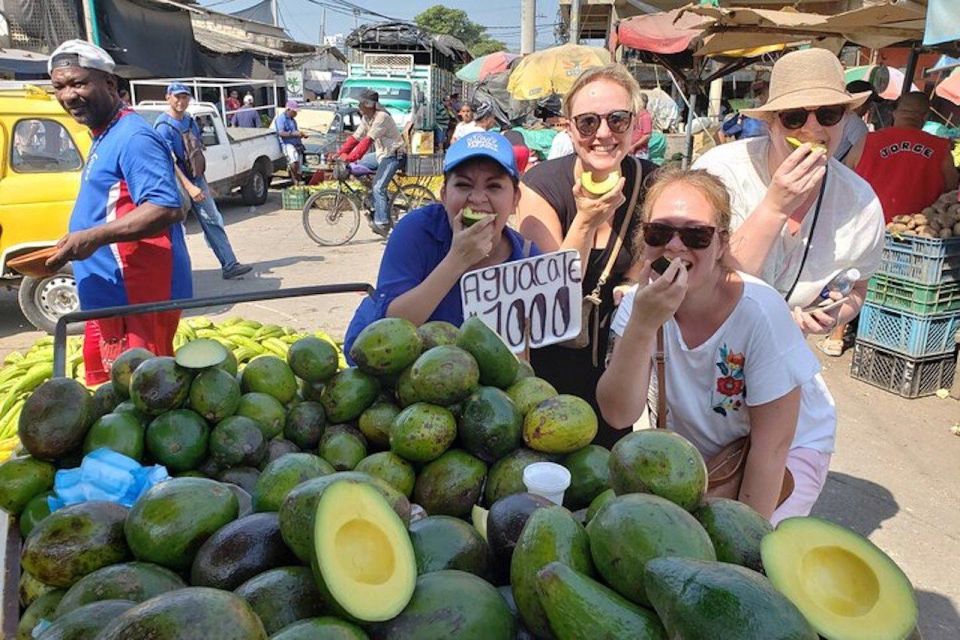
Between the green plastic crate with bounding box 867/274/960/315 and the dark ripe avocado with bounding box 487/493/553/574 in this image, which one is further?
the green plastic crate with bounding box 867/274/960/315

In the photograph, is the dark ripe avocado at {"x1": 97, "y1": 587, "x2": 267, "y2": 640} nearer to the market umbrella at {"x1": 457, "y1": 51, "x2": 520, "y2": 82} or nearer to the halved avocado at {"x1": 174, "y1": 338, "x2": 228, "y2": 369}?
the halved avocado at {"x1": 174, "y1": 338, "x2": 228, "y2": 369}

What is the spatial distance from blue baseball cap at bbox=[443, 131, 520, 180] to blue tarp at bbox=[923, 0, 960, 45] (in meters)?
3.68

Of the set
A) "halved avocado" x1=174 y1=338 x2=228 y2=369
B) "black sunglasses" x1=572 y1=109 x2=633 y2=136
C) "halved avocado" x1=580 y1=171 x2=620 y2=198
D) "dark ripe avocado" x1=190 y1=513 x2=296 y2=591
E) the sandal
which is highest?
"black sunglasses" x1=572 y1=109 x2=633 y2=136

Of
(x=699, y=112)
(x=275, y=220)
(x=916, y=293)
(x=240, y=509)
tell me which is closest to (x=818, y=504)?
(x=916, y=293)

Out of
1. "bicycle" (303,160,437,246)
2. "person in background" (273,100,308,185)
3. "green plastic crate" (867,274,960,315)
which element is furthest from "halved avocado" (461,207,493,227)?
"person in background" (273,100,308,185)

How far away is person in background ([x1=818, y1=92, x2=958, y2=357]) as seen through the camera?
568 centimetres

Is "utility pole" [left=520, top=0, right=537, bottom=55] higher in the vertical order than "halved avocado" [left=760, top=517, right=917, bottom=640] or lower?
higher

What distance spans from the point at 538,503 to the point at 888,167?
596cm

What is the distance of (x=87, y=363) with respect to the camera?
3381 mm

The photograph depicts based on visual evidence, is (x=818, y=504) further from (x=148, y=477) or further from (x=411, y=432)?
(x=148, y=477)

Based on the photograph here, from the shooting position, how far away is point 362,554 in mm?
1015

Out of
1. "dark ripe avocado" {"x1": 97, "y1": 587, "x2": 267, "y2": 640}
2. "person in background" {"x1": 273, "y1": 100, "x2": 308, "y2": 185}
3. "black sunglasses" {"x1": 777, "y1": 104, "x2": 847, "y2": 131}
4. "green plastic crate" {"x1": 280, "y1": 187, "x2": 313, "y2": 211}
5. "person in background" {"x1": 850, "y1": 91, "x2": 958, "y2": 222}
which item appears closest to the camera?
"dark ripe avocado" {"x1": 97, "y1": 587, "x2": 267, "y2": 640}

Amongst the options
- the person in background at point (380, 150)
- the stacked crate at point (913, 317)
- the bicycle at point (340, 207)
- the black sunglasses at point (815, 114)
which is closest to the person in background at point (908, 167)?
the stacked crate at point (913, 317)

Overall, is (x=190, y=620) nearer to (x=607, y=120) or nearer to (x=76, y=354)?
(x=607, y=120)
